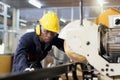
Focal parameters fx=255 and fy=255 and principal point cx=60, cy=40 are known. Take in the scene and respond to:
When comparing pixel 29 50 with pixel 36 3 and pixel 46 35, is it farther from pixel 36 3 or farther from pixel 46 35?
pixel 36 3

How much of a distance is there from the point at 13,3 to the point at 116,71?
20.7 ft

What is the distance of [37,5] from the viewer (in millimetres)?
7867

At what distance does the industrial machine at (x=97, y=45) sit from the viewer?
6.16ft

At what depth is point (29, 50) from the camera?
2791 mm

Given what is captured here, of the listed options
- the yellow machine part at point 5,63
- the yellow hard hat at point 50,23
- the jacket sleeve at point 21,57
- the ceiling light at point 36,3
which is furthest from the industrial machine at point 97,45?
the ceiling light at point 36,3

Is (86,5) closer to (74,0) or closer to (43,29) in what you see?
(74,0)

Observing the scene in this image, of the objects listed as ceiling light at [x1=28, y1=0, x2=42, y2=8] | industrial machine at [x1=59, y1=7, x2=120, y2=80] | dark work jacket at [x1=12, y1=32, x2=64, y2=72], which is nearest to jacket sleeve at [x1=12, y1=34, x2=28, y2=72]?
dark work jacket at [x1=12, y1=32, x2=64, y2=72]

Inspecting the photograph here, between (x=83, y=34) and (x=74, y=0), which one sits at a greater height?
(x=74, y=0)

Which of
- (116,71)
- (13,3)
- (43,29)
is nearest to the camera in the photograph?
(116,71)

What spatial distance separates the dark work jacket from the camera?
2.48m

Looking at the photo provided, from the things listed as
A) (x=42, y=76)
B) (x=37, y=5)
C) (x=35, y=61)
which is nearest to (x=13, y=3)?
(x=37, y=5)

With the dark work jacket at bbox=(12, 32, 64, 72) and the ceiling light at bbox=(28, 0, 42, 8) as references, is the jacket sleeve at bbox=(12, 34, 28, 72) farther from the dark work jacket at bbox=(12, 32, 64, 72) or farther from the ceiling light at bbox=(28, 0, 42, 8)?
the ceiling light at bbox=(28, 0, 42, 8)

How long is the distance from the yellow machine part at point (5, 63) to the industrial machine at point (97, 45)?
173cm

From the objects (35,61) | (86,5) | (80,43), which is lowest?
(35,61)
